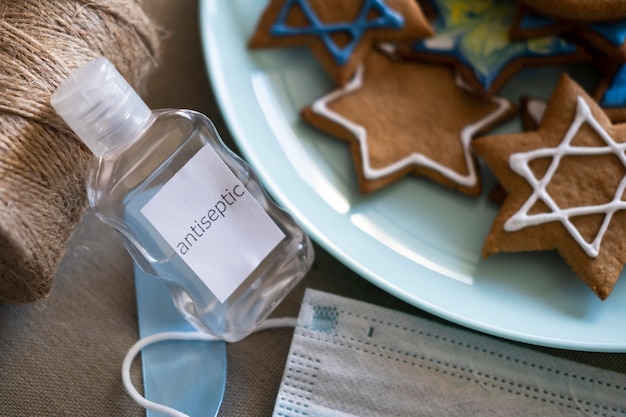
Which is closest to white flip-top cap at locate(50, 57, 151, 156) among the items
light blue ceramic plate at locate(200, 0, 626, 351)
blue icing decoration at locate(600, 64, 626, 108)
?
light blue ceramic plate at locate(200, 0, 626, 351)

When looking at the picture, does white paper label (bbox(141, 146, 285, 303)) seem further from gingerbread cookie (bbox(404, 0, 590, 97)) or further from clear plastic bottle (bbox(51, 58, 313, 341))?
gingerbread cookie (bbox(404, 0, 590, 97))

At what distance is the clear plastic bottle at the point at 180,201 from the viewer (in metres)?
0.51

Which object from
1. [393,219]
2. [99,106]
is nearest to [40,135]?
[99,106]

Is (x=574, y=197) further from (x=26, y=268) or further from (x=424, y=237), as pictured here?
(x=26, y=268)

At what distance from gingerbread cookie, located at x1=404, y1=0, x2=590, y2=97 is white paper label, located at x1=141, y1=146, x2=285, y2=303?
32cm

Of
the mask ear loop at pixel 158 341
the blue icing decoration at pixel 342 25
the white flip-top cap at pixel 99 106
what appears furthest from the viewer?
the blue icing decoration at pixel 342 25

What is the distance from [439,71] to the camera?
78cm

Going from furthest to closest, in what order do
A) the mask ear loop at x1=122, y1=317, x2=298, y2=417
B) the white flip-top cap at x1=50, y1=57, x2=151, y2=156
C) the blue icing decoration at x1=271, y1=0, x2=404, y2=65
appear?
the blue icing decoration at x1=271, y1=0, x2=404, y2=65
the mask ear loop at x1=122, y1=317, x2=298, y2=417
the white flip-top cap at x1=50, y1=57, x2=151, y2=156

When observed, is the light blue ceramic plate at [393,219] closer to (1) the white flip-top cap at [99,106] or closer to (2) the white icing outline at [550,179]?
(2) the white icing outline at [550,179]

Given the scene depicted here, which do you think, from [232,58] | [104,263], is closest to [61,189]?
[104,263]

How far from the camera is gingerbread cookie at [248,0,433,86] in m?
0.74

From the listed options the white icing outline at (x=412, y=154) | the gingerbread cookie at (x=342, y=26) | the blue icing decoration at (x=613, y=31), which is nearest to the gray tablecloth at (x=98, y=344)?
the white icing outline at (x=412, y=154)

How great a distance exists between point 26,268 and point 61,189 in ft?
0.24

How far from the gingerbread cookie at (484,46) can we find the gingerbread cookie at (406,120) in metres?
0.02
